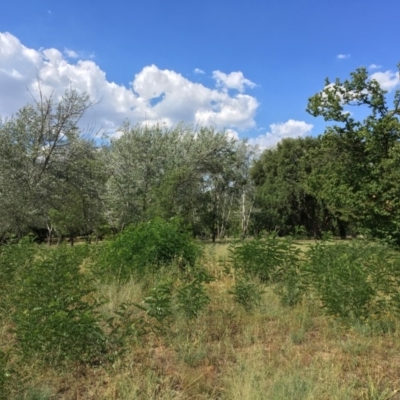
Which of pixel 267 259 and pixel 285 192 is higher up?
pixel 285 192

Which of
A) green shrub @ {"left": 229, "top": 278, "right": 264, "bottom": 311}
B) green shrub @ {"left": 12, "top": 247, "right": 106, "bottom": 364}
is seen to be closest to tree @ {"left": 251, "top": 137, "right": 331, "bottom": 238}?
green shrub @ {"left": 229, "top": 278, "right": 264, "bottom": 311}

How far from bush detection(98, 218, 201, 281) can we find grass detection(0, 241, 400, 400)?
7.57 ft

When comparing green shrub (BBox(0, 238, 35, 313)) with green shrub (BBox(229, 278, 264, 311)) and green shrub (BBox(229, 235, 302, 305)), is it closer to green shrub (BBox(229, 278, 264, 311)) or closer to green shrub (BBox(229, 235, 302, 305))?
green shrub (BBox(229, 278, 264, 311))

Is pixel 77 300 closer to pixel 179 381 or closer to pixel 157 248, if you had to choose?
pixel 179 381

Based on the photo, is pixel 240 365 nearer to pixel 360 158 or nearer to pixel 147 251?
pixel 147 251

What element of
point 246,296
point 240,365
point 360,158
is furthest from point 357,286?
point 360,158

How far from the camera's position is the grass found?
3256mm

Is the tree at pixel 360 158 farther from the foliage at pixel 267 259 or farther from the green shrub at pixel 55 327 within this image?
the green shrub at pixel 55 327

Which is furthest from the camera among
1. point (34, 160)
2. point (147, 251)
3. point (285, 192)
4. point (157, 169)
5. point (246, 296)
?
point (285, 192)

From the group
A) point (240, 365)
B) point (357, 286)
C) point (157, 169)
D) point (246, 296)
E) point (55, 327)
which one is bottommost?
point (240, 365)

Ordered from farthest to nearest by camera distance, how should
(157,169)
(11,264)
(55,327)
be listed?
(157,169)
(11,264)
(55,327)

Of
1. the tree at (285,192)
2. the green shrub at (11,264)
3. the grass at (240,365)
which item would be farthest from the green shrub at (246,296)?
the tree at (285,192)

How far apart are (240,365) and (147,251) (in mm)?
4576

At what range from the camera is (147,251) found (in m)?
8.03
